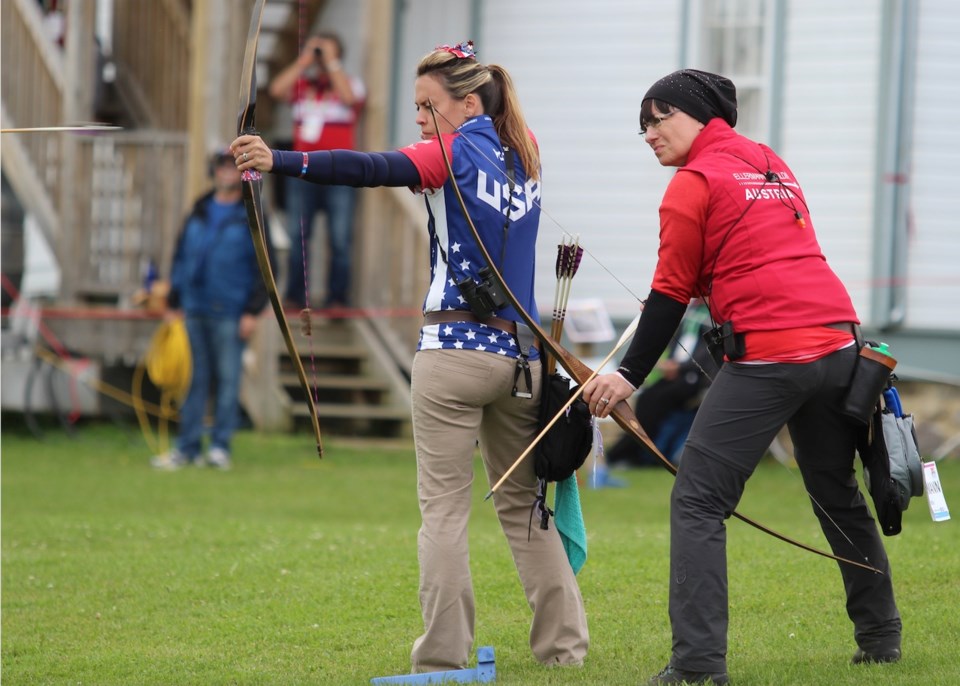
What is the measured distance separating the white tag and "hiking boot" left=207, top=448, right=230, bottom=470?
23.3ft

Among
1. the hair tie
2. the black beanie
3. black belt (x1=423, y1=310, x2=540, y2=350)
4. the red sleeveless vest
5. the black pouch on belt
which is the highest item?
the hair tie

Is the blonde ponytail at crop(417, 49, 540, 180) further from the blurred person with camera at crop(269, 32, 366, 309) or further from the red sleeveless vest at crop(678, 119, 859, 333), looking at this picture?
the blurred person with camera at crop(269, 32, 366, 309)

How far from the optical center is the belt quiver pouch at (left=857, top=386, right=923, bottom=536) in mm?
4469

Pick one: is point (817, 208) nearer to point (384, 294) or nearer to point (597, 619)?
point (384, 294)

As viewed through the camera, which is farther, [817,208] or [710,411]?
[817,208]

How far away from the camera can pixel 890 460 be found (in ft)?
14.6

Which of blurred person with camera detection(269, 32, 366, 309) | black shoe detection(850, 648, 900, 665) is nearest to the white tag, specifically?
black shoe detection(850, 648, 900, 665)

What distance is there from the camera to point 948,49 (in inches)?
479

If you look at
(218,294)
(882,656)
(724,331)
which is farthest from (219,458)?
(724,331)

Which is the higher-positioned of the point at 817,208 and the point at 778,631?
the point at 817,208

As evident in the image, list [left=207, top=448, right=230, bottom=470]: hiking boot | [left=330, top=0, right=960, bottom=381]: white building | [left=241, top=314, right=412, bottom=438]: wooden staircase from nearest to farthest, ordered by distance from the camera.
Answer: [left=207, top=448, right=230, bottom=470]: hiking boot, [left=330, top=0, right=960, bottom=381]: white building, [left=241, top=314, right=412, bottom=438]: wooden staircase

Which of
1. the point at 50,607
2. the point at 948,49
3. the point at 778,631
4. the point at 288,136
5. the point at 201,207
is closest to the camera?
the point at 778,631

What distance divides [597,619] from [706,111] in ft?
6.88

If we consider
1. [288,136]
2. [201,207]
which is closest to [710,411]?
[201,207]
